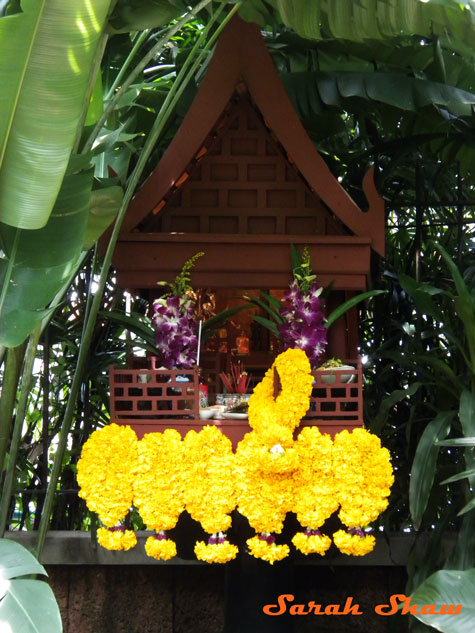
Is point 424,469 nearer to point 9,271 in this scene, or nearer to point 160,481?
point 160,481

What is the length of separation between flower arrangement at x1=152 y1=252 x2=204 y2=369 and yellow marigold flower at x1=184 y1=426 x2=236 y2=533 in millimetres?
300

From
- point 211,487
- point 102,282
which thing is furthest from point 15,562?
point 102,282

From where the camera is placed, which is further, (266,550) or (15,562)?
(266,550)

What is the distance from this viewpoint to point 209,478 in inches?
111

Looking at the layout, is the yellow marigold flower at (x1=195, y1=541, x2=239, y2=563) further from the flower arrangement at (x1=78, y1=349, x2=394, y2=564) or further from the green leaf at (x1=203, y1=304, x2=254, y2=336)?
the green leaf at (x1=203, y1=304, x2=254, y2=336)

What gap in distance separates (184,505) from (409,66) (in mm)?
2499

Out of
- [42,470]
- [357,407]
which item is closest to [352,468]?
[357,407]

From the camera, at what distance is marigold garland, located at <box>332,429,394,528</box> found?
277cm

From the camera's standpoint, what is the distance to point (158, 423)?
2961 mm

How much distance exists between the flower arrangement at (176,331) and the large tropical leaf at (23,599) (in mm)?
931

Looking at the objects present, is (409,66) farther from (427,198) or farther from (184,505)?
(184,505)

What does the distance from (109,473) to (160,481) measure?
18 cm

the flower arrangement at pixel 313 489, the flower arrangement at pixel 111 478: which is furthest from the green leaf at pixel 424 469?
the flower arrangement at pixel 111 478

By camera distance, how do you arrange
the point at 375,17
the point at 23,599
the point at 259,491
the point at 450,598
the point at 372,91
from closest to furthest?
the point at 23,599, the point at 450,598, the point at 259,491, the point at 375,17, the point at 372,91
